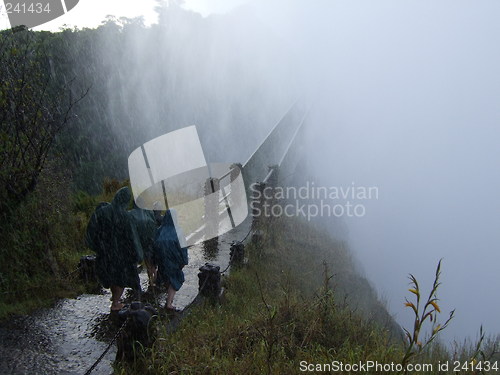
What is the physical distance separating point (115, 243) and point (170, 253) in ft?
2.62

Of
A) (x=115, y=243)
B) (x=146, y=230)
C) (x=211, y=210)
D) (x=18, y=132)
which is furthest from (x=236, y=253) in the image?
(x=18, y=132)

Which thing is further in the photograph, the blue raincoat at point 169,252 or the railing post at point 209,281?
the railing post at point 209,281

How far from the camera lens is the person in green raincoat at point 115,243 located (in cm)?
588

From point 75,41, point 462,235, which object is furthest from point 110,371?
point 462,235

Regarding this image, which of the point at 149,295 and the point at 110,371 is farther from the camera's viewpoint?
the point at 149,295

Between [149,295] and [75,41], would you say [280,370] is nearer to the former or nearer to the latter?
[149,295]

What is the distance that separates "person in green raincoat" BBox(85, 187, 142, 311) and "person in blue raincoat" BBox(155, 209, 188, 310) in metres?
0.37

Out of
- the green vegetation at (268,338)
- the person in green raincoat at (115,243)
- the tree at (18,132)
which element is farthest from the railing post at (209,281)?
the tree at (18,132)

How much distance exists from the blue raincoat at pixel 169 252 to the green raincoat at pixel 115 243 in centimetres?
37

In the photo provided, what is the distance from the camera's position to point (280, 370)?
4.45 metres

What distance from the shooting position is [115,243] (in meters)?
5.95

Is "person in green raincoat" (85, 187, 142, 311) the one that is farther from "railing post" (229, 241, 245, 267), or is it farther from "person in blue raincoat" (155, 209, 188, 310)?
"railing post" (229, 241, 245, 267)

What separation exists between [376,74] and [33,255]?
42.0 meters

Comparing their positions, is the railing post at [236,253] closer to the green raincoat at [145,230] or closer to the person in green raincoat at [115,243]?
the green raincoat at [145,230]
